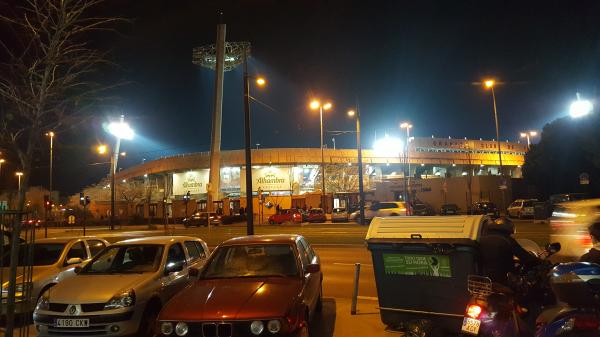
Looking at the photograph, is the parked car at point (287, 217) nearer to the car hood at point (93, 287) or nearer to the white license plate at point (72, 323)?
the car hood at point (93, 287)

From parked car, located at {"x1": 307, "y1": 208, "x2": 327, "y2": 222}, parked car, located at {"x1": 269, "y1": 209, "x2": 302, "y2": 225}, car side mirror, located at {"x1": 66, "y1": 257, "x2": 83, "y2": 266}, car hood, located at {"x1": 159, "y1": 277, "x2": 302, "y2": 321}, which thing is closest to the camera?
car hood, located at {"x1": 159, "y1": 277, "x2": 302, "y2": 321}

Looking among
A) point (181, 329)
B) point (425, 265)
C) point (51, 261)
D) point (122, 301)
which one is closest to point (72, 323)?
point (122, 301)

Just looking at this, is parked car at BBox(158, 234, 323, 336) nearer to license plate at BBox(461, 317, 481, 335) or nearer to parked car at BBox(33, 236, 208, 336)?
parked car at BBox(33, 236, 208, 336)

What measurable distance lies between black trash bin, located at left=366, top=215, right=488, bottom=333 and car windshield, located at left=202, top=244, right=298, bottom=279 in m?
1.23

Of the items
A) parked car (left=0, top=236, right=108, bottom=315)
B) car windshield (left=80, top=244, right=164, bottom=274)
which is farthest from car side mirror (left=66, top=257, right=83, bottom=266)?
car windshield (left=80, top=244, right=164, bottom=274)

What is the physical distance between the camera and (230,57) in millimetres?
Answer: 72938

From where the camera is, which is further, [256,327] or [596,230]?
[596,230]

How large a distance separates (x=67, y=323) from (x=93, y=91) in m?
3.39

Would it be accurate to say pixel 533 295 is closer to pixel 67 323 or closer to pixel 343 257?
pixel 67 323

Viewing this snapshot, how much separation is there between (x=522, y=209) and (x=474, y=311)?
126ft

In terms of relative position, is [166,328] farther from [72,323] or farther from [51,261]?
[51,261]

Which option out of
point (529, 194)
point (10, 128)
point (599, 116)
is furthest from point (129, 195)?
point (10, 128)

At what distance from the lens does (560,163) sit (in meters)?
52.6

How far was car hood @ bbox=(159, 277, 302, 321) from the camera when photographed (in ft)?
17.8
